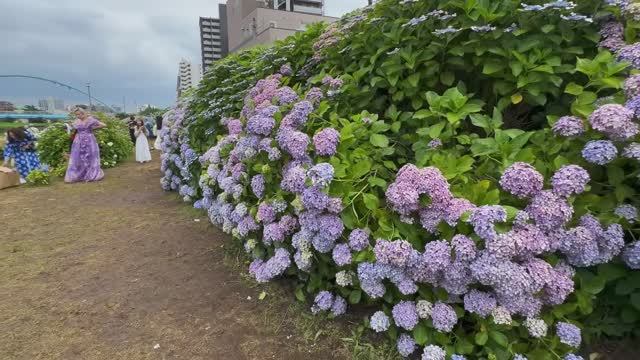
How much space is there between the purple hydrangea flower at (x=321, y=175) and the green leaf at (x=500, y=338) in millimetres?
1021

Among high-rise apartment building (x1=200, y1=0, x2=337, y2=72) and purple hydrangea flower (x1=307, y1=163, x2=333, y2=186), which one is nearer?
purple hydrangea flower (x1=307, y1=163, x2=333, y2=186)

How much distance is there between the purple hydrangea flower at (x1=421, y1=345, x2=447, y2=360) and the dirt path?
63 centimetres

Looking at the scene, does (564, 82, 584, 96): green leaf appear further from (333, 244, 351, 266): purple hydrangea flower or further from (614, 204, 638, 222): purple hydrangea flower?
(333, 244, 351, 266): purple hydrangea flower

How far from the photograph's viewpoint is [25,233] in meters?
4.76

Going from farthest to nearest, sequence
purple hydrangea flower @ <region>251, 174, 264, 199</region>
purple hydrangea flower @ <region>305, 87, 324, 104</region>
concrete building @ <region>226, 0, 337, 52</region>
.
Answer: concrete building @ <region>226, 0, 337, 52</region> → purple hydrangea flower @ <region>305, 87, 324, 104</region> → purple hydrangea flower @ <region>251, 174, 264, 199</region>

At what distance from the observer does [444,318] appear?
172 cm

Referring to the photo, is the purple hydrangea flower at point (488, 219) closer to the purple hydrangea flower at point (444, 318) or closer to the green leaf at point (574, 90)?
the purple hydrangea flower at point (444, 318)

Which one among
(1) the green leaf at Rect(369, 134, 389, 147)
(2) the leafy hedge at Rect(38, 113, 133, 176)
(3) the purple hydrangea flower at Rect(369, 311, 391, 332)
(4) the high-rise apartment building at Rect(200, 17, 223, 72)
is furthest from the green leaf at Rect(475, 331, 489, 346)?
(4) the high-rise apartment building at Rect(200, 17, 223, 72)

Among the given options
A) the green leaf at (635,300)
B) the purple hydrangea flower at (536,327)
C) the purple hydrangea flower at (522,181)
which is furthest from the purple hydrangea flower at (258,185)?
the green leaf at (635,300)

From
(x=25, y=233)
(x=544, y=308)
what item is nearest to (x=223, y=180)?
(x=544, y=308)

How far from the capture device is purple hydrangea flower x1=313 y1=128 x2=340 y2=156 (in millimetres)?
2125

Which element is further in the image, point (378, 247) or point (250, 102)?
point (250, 102)

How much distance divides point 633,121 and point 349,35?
212 cm

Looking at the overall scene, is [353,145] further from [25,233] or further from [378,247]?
[25,233]
